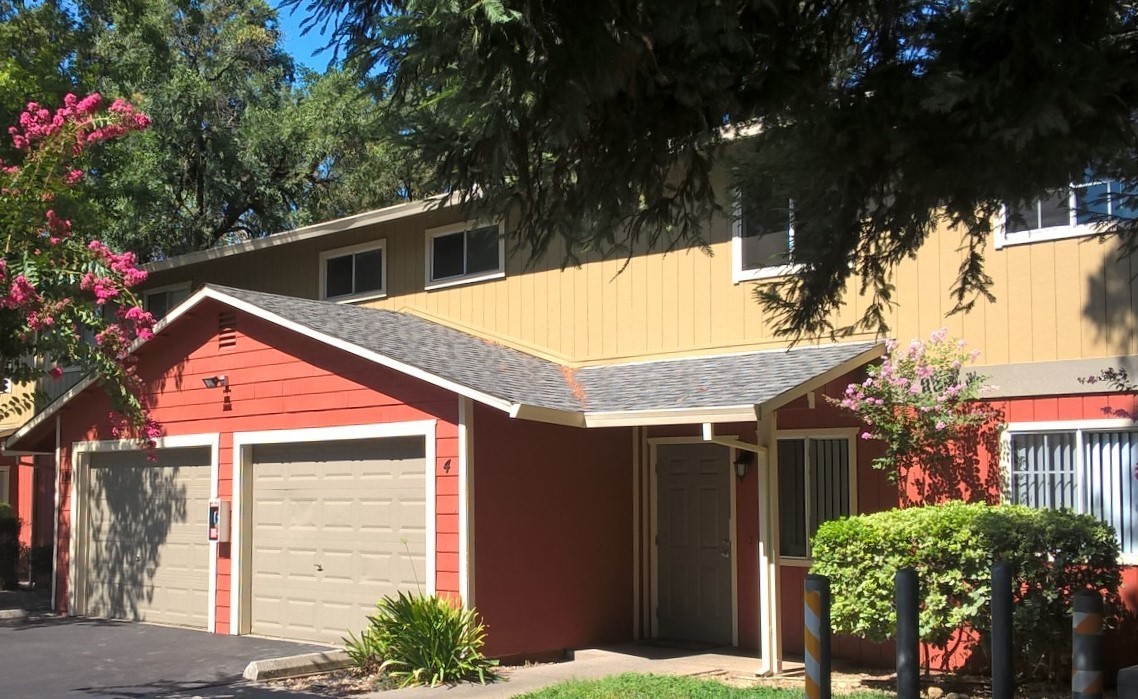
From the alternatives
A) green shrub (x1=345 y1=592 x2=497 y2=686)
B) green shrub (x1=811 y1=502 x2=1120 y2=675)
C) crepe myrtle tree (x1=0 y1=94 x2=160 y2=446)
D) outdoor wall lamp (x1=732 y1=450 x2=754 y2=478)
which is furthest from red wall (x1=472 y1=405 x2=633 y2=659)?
crepe myrtle tree (x1=0 y1=94 x2=160 y2=446)

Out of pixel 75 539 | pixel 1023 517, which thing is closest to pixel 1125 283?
pixel 1023 517

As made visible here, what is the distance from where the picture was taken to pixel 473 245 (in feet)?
55.2

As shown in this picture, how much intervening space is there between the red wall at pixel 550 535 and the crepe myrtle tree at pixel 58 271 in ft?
15.2

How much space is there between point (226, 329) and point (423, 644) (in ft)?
18.8

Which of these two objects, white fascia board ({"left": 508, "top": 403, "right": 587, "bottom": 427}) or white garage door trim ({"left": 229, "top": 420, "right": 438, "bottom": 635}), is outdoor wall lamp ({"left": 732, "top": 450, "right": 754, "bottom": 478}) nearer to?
white fascia board ({"left": 508, "top": 403, "right": 587, "bottom": 427})

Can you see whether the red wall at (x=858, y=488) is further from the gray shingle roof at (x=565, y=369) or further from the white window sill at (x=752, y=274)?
the white window sill at (x=752, y=274)

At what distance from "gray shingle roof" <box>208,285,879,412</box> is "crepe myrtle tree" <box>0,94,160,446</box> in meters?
1.59

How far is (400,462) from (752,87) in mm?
7928

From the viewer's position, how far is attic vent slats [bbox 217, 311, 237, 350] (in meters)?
15.1

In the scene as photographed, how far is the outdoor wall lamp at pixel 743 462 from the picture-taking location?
13570 millimetres

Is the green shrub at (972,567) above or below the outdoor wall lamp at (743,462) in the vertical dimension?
below

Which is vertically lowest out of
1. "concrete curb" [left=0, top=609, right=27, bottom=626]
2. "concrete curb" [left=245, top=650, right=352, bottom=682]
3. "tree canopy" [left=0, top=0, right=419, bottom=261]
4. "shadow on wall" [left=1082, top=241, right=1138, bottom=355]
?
"concrete curb" [left=0, top=609, right=27, bottom=626]

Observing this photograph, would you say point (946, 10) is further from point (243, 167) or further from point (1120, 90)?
point (243, 167)

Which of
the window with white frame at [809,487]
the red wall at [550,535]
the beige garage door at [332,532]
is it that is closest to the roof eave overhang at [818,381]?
the window with white frame at [809,487]
